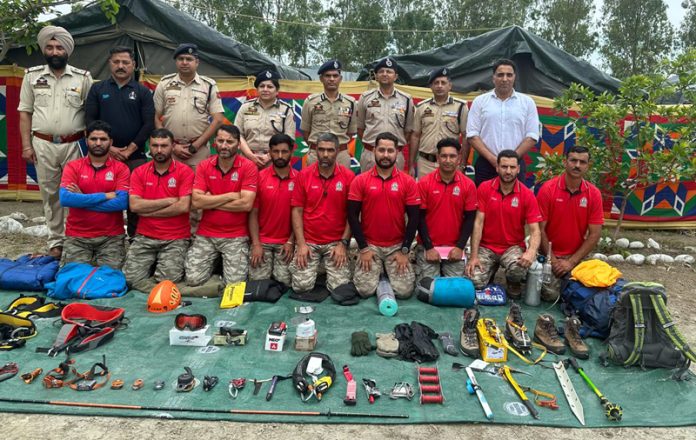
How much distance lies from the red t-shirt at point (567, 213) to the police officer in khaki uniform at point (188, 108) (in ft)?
13.3

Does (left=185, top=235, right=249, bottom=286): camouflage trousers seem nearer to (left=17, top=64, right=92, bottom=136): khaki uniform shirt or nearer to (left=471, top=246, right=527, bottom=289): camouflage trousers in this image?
(left=17, top=64, right=92, bottom=136): khaki uniform shirt

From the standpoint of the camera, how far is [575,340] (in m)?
4.19

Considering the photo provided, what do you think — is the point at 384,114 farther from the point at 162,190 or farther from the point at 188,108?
the point at 162,190

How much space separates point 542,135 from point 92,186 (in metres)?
6.99

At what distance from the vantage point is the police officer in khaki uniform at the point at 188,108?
604 cm

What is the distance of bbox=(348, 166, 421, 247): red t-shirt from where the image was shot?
537 cm

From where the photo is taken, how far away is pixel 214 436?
305 centimetres

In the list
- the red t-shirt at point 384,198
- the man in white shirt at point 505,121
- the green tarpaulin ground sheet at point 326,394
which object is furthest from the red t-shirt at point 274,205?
the man in white shirt at point 505,121

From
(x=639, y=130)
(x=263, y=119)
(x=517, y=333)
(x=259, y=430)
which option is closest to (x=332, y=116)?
(x=263, y=119)

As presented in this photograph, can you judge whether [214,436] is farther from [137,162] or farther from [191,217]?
[137,162]

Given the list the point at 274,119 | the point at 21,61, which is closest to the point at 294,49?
the point at 21,61

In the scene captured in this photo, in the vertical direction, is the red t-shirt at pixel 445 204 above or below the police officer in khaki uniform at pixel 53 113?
below

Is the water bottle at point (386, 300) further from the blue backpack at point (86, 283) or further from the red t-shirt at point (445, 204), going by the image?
the blue backpack at point (86, 283)

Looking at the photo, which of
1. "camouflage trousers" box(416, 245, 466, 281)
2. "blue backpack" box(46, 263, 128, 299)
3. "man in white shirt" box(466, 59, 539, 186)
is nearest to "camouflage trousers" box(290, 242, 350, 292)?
"camouflage trousers" box(416, 245, 466, 281)
